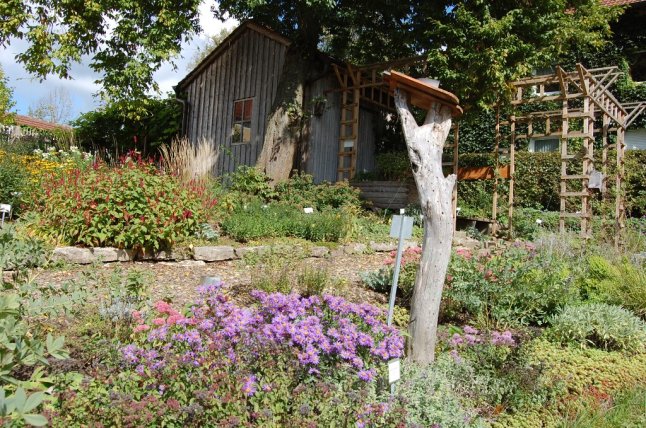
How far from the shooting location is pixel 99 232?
17.8 ft

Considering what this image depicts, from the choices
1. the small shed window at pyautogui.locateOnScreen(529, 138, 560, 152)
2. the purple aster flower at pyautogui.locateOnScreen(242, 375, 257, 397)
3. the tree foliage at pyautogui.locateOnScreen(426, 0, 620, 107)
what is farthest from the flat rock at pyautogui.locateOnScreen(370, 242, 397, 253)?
the small shed window at pyautogui.locateOnScreen(529, 138, 560, 152)

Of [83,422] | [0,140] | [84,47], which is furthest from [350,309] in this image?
[0,140]

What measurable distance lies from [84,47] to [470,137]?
34.7 ft

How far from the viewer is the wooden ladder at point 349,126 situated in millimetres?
10992

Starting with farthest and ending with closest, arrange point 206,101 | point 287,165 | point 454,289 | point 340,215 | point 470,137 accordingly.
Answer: point 470,137
point 206,101
point 287,165
point 340,215
point 454,289

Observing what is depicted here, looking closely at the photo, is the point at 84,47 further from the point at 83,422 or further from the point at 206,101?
the point at 83,422

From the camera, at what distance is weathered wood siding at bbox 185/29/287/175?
1185cm

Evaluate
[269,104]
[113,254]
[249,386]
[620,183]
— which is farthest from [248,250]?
[620,183]

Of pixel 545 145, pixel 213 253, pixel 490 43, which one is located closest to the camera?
pixel 213 253

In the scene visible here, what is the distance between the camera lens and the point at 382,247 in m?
7.54

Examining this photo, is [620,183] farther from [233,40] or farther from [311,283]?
[311,283]

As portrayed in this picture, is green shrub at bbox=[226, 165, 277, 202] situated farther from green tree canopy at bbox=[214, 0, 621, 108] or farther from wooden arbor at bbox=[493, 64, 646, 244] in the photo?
wooden arbor at bbox=[493, 64, 646, 244]

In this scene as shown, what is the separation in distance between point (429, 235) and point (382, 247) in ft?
13.3

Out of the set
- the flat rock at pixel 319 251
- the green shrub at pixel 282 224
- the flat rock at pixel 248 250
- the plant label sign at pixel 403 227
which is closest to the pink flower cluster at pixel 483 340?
the plant label sign at pixel 403 227
